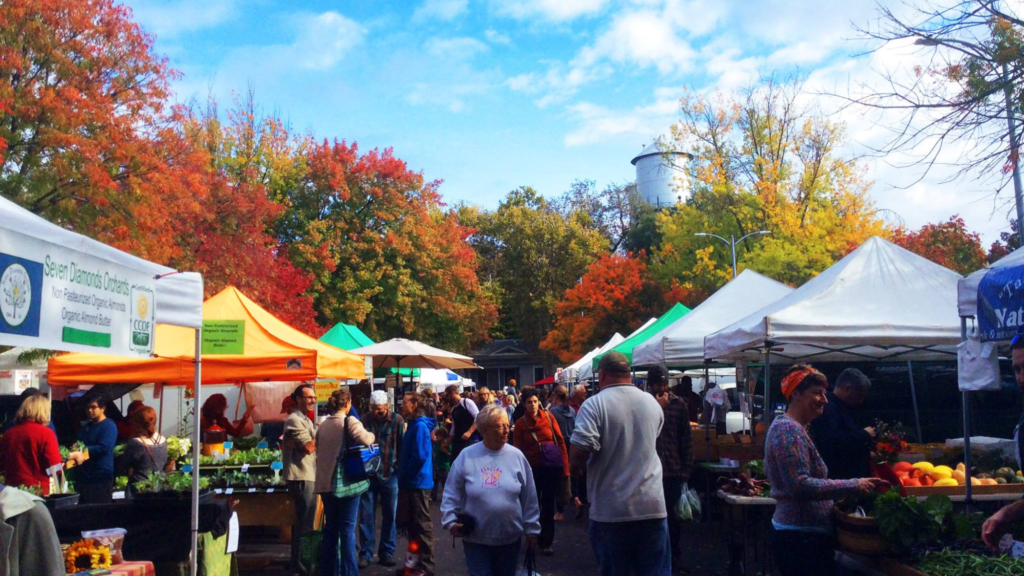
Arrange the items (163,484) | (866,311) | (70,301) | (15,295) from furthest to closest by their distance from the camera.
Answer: (866,311)
(163,484)
(70,301)
(15,295)

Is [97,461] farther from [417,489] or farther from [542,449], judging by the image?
[542,449]

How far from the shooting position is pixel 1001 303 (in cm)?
528

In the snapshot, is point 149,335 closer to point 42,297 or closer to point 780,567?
point 42,297

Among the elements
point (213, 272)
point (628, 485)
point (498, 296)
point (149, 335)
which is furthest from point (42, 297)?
point (498, 296)

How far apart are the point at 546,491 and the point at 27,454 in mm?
5194

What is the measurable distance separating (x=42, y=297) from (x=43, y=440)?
4269mm

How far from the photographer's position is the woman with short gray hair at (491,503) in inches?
210

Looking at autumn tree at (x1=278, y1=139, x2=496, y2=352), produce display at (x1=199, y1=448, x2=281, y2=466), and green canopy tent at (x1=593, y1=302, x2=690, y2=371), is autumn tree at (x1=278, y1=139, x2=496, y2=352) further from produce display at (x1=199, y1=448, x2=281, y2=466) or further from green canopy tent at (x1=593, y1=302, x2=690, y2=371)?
produce display at (x1=199, y1=448, x2=281, y2=466)

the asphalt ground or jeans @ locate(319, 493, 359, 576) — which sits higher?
jeans @ locate(319, 493, 359, 576)

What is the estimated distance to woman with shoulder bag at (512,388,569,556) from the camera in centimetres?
931

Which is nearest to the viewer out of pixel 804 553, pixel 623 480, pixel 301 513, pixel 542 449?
pixel 804 553

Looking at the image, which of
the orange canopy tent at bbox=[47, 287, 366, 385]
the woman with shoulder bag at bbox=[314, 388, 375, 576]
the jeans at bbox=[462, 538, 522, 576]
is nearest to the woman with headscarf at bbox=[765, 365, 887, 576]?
the jeans at bbox=[462, 538, 522, 576]

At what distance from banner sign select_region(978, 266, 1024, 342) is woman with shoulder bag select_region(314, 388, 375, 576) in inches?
208

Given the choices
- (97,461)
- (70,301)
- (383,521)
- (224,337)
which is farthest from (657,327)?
(70,301)
